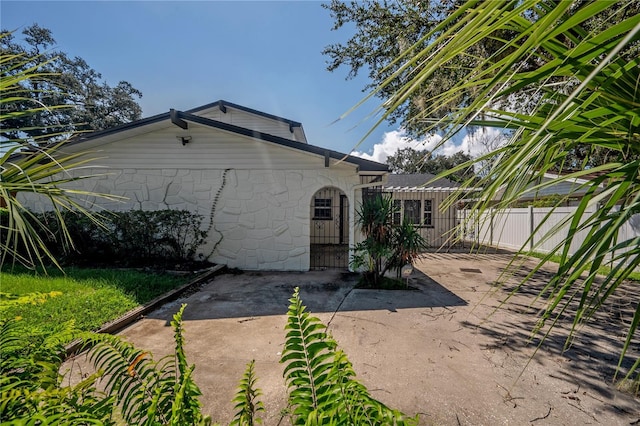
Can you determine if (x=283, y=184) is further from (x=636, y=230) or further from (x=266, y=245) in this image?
(x=636, y=230)

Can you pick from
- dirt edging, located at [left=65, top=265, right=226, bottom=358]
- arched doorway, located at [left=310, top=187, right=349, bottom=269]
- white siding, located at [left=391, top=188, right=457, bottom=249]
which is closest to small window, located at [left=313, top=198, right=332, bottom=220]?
arched doorway, located at [left=310, top=187, right=349, bottom=269]

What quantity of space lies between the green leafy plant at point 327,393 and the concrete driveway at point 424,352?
604mm

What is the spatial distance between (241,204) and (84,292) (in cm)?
395

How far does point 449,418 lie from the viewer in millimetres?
2129

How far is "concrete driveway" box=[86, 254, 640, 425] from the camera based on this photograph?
2254 mm

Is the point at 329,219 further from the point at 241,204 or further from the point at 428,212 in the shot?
the point at 241,204

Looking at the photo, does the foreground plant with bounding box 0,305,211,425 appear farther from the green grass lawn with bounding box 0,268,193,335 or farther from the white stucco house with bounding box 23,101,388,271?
the white stucco house with bounding box 23,101,388,271

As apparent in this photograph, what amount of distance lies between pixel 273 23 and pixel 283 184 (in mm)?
3711

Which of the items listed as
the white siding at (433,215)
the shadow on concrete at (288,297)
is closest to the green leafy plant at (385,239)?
the shadow on concrete at (288,297)

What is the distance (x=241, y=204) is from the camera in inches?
302

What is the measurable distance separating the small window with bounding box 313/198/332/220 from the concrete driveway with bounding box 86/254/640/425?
8.01m

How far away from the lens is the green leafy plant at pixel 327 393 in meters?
0.98

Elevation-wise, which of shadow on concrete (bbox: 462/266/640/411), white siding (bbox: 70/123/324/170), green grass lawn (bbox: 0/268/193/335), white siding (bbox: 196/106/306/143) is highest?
white siding (bbox: 196/106/306/143)

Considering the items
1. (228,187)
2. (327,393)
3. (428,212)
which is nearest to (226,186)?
(228,187)
